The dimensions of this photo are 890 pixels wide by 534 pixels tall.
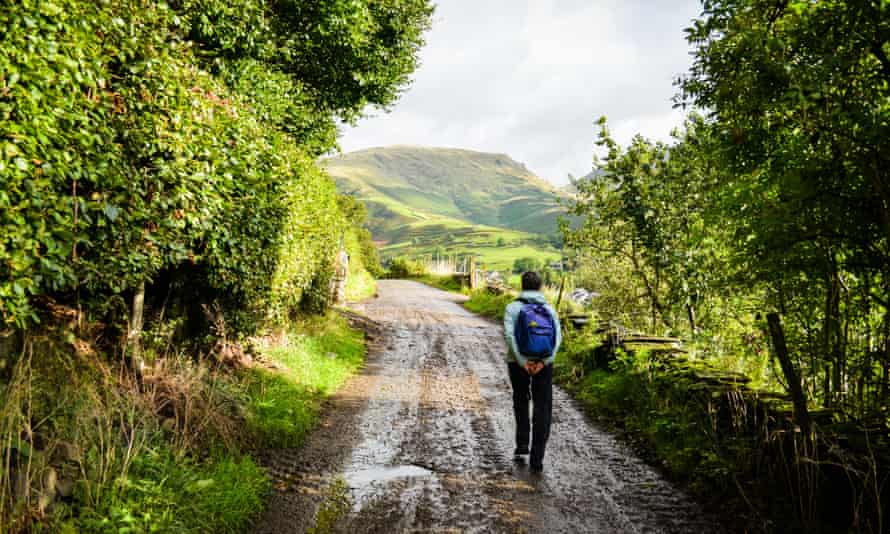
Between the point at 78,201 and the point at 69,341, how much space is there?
6.33ft

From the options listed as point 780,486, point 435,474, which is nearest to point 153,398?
point 435,474

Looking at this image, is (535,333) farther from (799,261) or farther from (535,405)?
(799,261)

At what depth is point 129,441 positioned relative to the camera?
4844 millimetres

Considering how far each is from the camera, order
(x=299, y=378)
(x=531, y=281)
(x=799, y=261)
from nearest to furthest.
Answer: (x=799, y=261) → (x=531, y=281) → (x=299, y=378)

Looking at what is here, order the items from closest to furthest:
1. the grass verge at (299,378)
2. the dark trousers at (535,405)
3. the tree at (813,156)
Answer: the tree at (813,156), the dark trousers at (535,405), the grass verge at (299,378)

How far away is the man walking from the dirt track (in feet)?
1.21

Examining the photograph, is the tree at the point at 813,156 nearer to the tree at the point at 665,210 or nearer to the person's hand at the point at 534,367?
the person's hand at the point at 534,367

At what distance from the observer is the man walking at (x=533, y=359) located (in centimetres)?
641

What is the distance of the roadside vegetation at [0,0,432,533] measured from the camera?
3932 mm

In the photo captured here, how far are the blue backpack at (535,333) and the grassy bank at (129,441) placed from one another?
3078 mm

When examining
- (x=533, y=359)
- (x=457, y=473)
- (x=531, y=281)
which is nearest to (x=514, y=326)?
(x=533, y=359)

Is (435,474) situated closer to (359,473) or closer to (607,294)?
(359,473)

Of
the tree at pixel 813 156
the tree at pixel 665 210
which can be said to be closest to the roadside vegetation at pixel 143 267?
the tree at pixel 813 156

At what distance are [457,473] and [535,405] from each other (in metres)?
1.18
